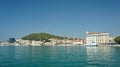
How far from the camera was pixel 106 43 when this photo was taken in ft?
650

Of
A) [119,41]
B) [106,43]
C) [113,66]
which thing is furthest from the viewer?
[106,43]

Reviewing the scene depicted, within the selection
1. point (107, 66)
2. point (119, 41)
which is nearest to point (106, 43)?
point (119, 41)

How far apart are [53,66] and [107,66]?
294 inches

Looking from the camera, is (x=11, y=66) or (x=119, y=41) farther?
(x=119, y=41)

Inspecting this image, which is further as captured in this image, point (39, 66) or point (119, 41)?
point (119, 41)

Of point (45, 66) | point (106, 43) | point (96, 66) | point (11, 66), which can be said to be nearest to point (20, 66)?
point (11, 66)

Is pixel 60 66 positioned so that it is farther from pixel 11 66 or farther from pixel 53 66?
pixel 11 66

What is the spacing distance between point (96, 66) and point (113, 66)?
230cm

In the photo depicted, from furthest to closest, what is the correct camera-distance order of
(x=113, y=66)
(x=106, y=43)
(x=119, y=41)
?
(x=106, y=43)
(x=119, y=41)
(x=113, y=66)

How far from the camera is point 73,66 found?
109 ft

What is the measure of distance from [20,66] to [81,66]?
8.43m

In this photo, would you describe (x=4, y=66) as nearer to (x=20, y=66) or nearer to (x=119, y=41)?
(x=20, y=66)

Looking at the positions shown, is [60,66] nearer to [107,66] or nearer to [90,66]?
[90,66]

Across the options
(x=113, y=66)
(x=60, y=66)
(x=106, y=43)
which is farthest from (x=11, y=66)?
(x=106, y=43)
